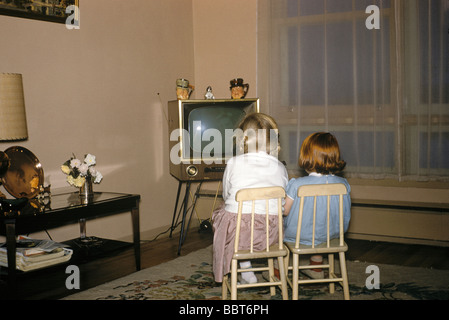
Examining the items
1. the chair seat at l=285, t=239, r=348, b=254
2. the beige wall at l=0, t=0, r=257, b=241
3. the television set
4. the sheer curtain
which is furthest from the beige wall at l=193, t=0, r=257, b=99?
the chair seat at l=285, t=239, r=348, b=254

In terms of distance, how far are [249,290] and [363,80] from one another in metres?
1.77

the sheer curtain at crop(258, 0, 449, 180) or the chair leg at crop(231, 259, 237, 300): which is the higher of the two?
the sheer curtain at crop(258, 0, 449, 180)

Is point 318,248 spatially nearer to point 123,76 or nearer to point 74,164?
point 74,164

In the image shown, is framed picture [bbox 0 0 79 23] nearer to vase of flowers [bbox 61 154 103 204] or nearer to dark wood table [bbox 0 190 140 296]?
vase of flowers [bbox 61 154 103 204]

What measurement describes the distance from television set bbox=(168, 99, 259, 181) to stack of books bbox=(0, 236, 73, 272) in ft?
3.53

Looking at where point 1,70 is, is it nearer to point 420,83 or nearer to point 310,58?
point 310,58

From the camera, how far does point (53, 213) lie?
2.32 metres

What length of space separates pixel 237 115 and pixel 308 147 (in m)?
1.28

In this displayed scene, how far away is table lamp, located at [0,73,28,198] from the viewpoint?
2195 mm

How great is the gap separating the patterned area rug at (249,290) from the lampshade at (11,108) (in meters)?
A: 0.85

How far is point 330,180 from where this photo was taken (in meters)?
2.26

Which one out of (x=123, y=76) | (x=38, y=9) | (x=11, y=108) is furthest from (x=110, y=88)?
(x=11, y=108)

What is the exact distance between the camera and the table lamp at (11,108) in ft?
7.20
